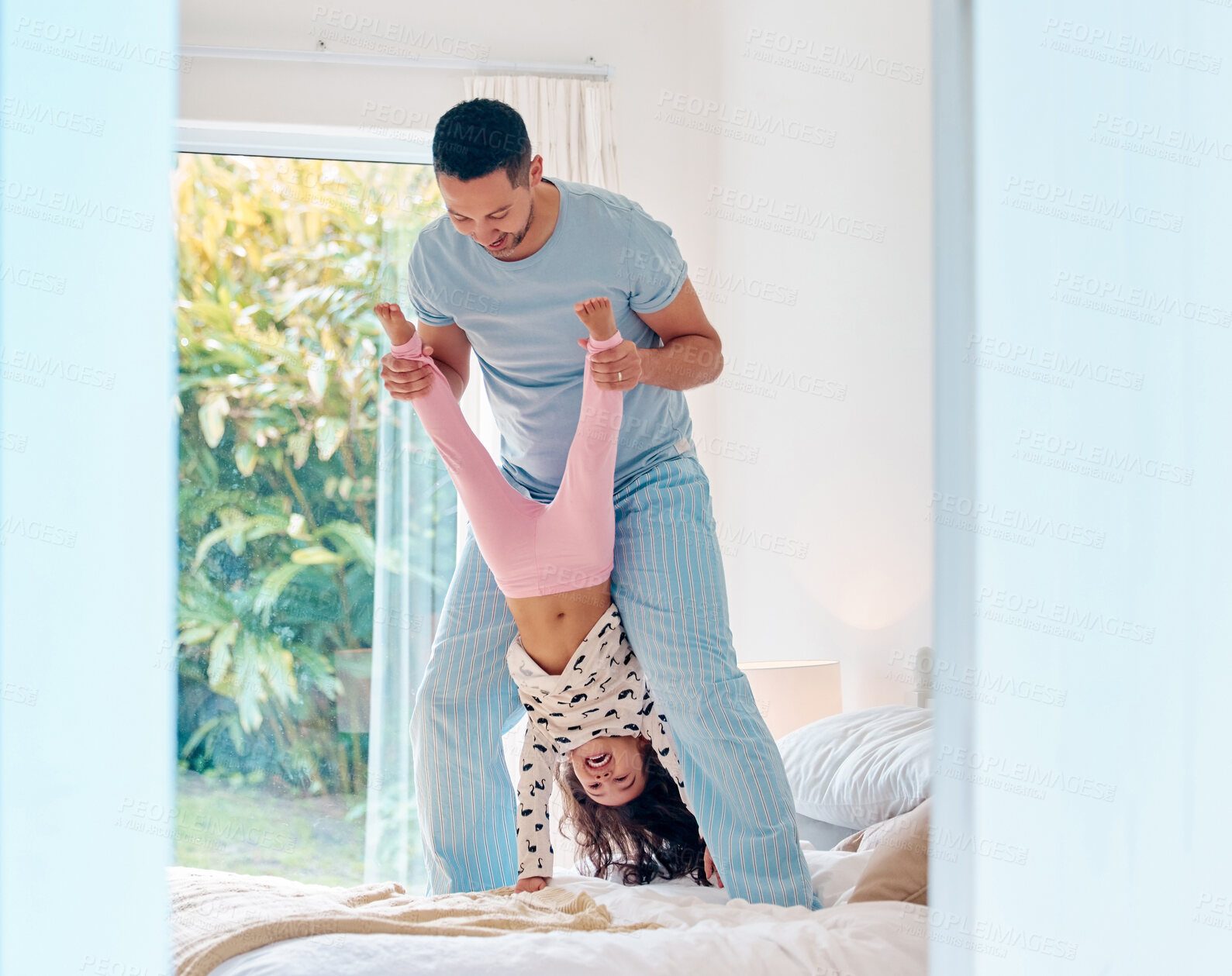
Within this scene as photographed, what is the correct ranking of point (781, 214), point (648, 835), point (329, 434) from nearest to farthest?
1. point (648, 835)
2. point (781, 214)
3. point (329, 434)

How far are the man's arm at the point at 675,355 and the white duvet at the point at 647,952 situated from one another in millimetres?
713

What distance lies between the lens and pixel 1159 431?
2.05ft

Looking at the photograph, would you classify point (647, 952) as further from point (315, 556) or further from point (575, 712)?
point (315, 556)

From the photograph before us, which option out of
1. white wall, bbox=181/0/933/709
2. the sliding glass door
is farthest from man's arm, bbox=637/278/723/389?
the sliding glass door

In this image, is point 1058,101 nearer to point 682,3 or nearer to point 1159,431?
point 1159,431

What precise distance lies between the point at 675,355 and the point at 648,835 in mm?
832

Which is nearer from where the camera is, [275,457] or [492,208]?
[492,208]

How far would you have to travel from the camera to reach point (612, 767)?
170 cm

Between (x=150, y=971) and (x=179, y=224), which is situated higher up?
(x=179, y=224)

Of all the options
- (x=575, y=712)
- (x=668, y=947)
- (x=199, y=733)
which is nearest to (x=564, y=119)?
(x=575, y=712)

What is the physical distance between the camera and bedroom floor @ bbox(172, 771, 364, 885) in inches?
136

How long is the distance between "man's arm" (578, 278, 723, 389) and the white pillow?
66 centimetres

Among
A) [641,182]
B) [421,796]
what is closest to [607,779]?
[421,796]

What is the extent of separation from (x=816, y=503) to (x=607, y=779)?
108 cm
